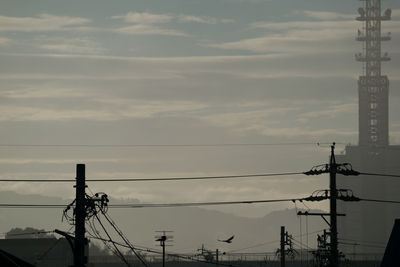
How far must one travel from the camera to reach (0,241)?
157m

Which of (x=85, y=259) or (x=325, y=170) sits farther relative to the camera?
(x=325, y=170)

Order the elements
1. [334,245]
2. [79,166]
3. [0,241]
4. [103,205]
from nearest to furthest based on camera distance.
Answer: [79,166], [103,205], [334,245], [0,241]

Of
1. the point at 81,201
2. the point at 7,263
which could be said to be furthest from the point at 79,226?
the point at 7,263

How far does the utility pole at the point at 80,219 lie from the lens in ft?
149

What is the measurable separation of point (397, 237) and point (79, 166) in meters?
27.9

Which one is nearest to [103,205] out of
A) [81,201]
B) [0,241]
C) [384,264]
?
[81,201]

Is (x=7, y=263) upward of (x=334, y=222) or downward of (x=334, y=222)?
downward

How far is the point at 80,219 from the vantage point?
46.7 metres

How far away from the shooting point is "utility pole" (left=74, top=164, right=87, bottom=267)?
45500 millimetres

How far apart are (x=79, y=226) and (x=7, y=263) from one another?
625cm

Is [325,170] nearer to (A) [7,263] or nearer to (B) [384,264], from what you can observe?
(B) [384,264]

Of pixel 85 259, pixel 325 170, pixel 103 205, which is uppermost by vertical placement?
pixel 325 170

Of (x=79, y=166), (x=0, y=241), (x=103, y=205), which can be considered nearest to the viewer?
(x=79, y=166)

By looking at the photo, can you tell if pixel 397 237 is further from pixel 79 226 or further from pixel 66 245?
pixel 66 245
